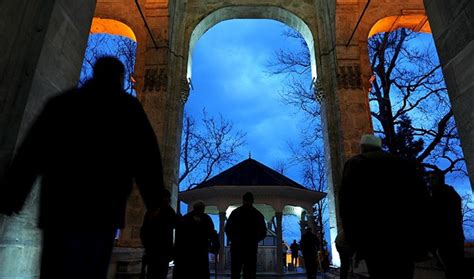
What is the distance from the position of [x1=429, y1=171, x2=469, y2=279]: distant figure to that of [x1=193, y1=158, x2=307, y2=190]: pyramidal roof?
33.7ft

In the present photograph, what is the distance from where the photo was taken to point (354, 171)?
8.72 ft

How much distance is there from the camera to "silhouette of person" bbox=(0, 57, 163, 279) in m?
1.39

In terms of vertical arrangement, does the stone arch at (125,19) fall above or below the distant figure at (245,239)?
above

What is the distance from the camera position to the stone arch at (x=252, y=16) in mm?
12789

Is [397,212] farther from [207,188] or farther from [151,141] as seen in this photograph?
[207,188]

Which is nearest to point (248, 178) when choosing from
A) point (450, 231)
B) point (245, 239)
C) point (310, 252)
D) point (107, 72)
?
point (310, 252)

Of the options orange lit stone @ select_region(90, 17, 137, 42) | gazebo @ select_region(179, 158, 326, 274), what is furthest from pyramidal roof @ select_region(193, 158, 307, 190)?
orange lit stone @ select_region(90, 17, 137, 42)

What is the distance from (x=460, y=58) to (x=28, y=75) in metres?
4.39

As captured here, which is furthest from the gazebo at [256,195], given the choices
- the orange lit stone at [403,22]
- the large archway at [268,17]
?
the orange lit stone at [403,22]

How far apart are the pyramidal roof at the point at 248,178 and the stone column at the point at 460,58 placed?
1134 centimetres

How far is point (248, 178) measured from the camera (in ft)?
49.5

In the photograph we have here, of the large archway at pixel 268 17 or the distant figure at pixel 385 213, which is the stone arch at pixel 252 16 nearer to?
the large archway at pixel 268 17

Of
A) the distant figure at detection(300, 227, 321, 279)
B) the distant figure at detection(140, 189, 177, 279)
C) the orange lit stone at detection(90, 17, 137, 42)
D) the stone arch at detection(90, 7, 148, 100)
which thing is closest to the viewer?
the distant figure at detection(140, 189, 177, 279)

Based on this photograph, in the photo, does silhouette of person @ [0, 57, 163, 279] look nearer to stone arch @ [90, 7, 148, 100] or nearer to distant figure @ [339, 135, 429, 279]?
distant figure @ [339, 135, 429, 279]
